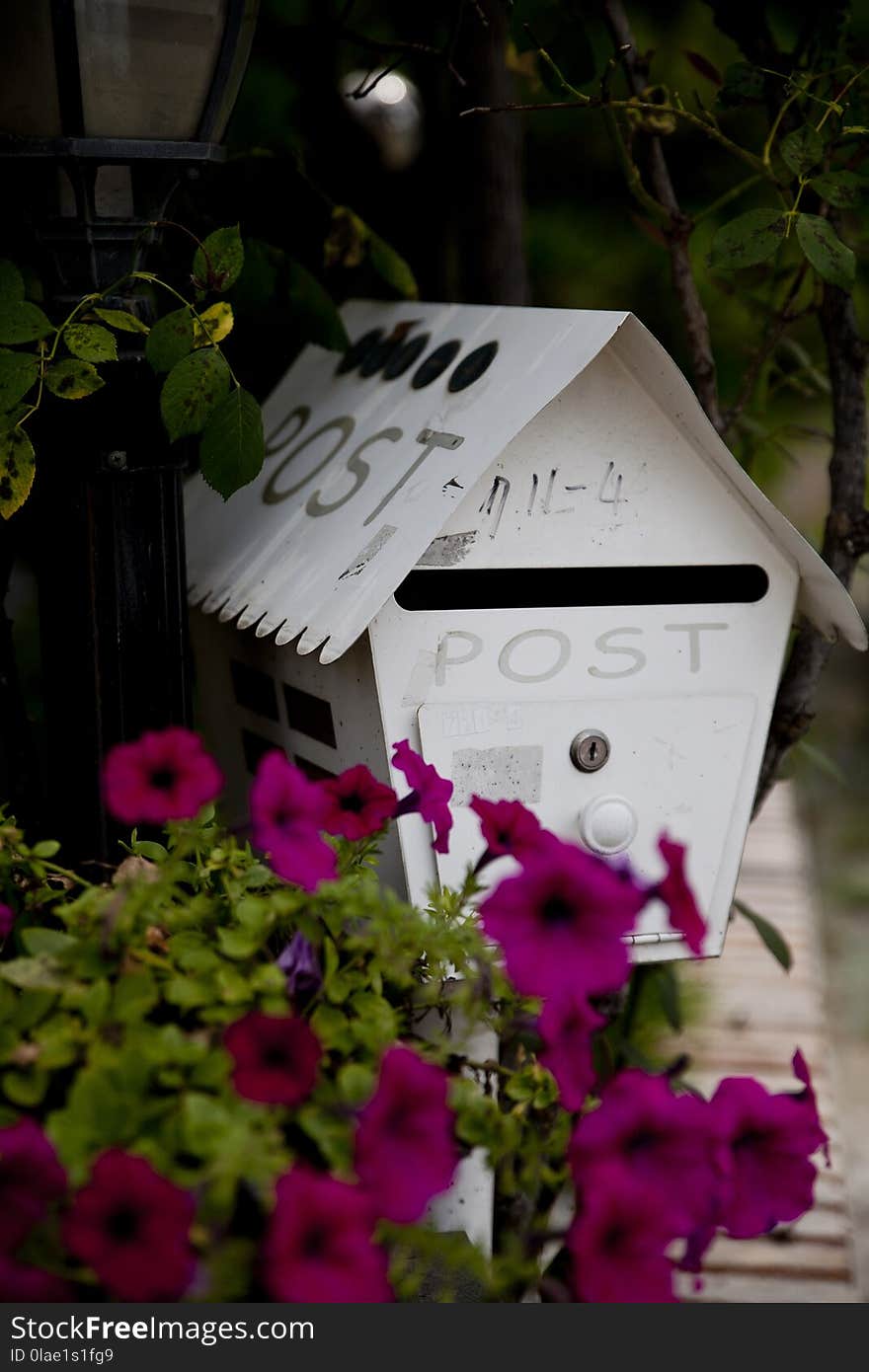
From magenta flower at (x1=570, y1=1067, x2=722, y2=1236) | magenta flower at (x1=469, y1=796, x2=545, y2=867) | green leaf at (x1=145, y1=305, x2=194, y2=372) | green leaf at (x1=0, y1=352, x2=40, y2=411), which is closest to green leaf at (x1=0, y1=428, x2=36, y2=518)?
green leaf at (x1=0, y1=352, x2=40, y2=411)

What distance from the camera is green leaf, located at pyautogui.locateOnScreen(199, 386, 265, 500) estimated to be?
3.93 feet

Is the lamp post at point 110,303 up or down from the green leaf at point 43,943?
up

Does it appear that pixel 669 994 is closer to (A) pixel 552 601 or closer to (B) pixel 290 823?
(A) pixel 552 601

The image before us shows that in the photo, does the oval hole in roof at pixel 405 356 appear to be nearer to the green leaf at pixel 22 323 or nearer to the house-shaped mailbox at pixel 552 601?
the house-shaped mailbox at pixel 552 601

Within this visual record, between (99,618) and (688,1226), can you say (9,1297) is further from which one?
(99,618)

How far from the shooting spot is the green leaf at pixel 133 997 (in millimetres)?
832

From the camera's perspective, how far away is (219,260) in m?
1.20

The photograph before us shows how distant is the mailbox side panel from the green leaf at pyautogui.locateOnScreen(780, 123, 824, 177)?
0.64 meters

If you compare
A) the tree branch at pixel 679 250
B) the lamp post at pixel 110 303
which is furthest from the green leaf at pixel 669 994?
the lamp post at pixel 110 303

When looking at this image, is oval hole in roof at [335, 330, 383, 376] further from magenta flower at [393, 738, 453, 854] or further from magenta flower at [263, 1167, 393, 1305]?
magenta flower at [263, 1167, 393, 1305]

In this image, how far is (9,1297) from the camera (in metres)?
0.75

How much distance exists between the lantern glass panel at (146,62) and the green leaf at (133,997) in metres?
0.76

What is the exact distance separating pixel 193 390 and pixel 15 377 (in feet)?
0.50

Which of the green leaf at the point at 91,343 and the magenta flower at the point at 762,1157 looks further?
the green leaf at the point at 91,343
